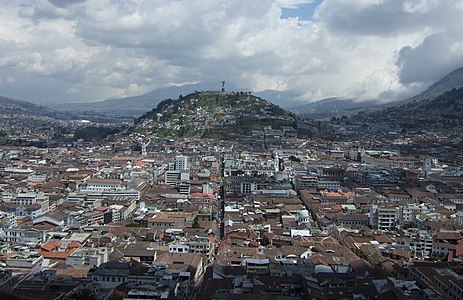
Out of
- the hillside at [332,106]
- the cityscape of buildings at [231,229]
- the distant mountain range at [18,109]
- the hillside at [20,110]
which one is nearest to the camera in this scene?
the cityscape of buildings at [231,229]

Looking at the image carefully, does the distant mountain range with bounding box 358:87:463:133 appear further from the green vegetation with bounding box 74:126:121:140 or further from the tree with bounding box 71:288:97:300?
the tree with bounding box 71:288:97:300

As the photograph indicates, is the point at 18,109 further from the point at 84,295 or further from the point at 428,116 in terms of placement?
the point at 84,295

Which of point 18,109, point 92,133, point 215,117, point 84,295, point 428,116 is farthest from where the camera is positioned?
point 18,109

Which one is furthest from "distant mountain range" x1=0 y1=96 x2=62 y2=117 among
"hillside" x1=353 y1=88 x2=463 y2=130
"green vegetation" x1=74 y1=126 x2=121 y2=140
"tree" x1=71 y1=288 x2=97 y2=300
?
"tree" x1=71 y1=288 x2=97 y2=300

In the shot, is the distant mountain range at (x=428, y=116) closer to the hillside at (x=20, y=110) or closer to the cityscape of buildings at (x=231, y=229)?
the cityscape of buildings at (x=231, y=229)

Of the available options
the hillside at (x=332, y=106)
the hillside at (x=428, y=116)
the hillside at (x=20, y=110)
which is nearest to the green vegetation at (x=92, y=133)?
the hillside at (x=428, y=116)

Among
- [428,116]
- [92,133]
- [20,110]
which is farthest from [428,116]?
[20,110]

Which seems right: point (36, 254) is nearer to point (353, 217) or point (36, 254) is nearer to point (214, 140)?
point (353, 217)
